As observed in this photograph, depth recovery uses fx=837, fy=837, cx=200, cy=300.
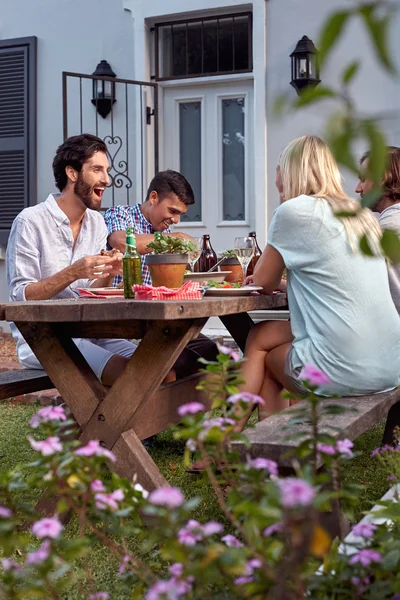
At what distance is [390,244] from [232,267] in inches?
110

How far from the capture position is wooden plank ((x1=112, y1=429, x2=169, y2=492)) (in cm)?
259

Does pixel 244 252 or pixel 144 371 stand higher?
pixel 244 252

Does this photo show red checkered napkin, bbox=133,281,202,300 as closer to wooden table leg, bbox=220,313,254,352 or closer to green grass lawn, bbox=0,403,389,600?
green grass lawn, bbox=0,403,389,600

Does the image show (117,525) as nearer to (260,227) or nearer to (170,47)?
(260,227)

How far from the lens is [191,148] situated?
7410mm

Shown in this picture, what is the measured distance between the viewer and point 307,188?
2.94m

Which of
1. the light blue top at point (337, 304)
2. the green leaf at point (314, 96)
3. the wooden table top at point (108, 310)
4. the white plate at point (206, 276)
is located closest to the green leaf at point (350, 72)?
the green leaf at point (314, 96)

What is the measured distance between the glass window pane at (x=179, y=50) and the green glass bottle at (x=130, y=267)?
15.7ft

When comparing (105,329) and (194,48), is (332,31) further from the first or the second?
(194,48)

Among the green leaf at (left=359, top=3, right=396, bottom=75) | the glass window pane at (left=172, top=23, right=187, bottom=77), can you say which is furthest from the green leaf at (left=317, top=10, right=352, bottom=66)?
the glass window pane at (left=172, top=23, right=187, bottom=77)

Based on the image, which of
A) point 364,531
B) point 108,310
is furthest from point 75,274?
point 364,531

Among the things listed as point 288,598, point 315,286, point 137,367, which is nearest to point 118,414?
point 137,367

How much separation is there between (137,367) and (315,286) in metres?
0.69

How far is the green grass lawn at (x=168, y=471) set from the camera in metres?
2.37
